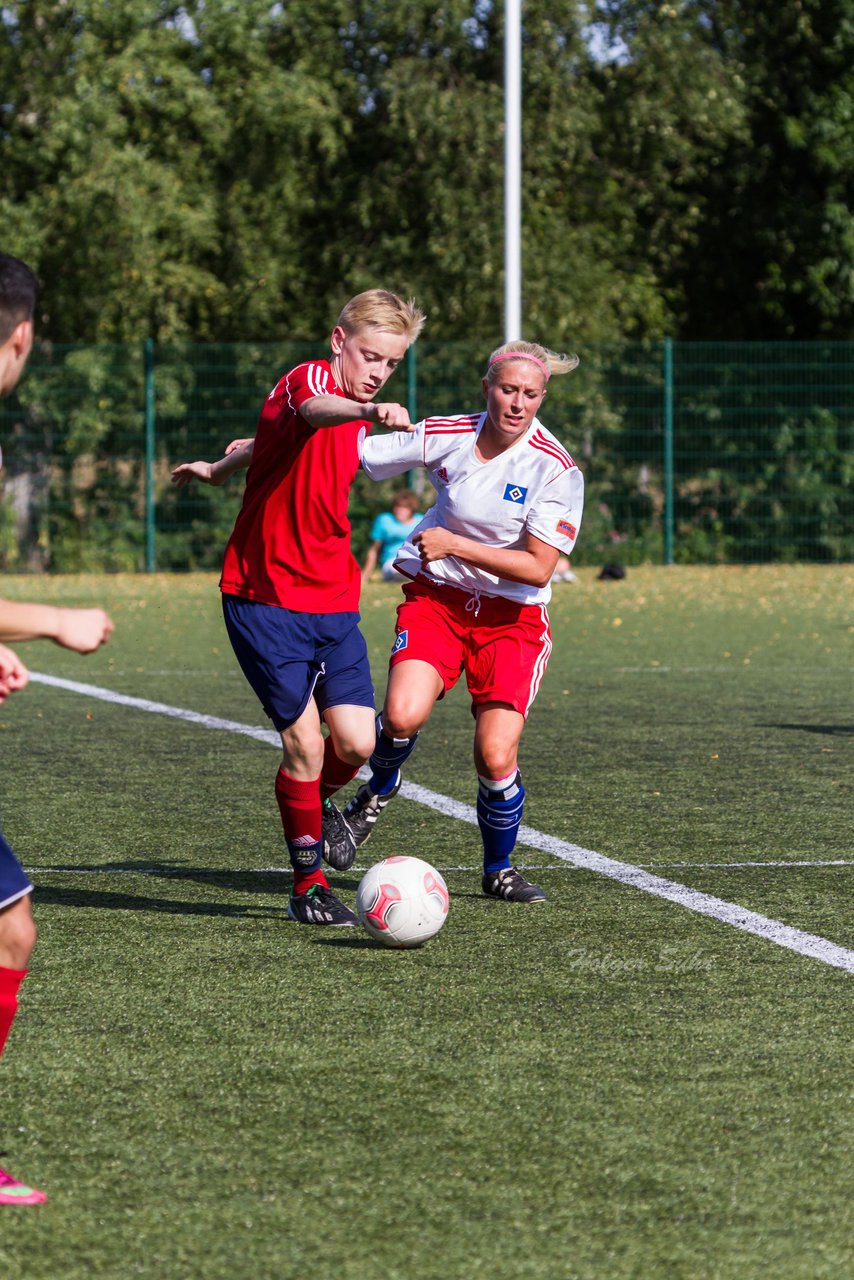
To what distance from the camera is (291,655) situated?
5.76 metres

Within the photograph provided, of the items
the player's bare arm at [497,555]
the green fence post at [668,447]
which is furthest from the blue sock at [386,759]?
the green fence post at [668,447]

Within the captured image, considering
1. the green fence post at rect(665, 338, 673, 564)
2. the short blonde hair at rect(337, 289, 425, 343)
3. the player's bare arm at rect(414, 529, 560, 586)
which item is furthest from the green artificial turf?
the green fence post at rect(665, 338, 673, 564)

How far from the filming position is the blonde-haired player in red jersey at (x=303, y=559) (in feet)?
18.8

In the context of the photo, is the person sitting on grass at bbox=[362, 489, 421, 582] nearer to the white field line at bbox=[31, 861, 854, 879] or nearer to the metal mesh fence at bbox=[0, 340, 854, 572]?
the metal mesh fence at bbox=[0, 340, 854, 572]

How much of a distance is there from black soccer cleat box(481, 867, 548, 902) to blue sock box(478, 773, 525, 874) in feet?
0.12

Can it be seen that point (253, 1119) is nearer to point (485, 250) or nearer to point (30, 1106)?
point (30, 1106)

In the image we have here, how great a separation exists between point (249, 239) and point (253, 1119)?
84.8ft

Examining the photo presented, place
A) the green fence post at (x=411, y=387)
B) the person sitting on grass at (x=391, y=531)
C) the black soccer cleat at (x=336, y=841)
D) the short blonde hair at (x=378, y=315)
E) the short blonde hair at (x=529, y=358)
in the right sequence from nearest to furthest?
the short blonde hair at (x=378, y=315) → the short blonde hair at (x=529, y=358) → the black soccer cleat at (x=336, y=841) → the person sitting on grass at (x=391, y=531) → the green fence post at (x=411, y=387)

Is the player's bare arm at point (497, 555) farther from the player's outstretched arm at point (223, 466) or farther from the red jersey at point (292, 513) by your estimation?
the player's outstretched arm at point (223, 466)

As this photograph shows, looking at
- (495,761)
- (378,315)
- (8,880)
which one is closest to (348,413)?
(378,315)

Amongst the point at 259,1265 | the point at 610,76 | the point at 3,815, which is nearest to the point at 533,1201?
the point at 259,1265

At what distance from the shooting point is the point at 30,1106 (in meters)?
3.88

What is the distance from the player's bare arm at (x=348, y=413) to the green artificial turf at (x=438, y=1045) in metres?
1.44

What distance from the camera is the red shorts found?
20.5ft
